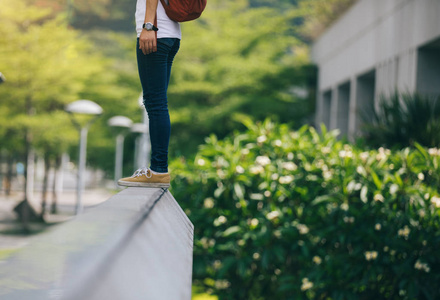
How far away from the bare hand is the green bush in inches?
110

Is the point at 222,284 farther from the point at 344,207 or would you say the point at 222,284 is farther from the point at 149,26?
the point at 149,26

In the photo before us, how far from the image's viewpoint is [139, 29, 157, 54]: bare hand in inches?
116

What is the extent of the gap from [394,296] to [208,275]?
1.80m

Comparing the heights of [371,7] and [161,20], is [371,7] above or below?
above

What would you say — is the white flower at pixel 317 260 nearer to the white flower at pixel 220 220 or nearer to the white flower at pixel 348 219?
the white flower at pixel 348 219

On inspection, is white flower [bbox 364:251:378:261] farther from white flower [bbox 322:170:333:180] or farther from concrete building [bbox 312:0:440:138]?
concrete building [bbox 312:0:440:138]

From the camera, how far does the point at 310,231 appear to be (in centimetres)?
543

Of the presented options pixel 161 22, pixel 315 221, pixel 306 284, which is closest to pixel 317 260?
pixel 306 284

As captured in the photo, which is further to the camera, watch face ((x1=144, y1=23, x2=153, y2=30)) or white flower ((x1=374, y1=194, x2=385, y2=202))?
white flower ((x1=374, y1=194, x2=385, y2=202))

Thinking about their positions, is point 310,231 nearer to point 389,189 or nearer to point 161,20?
point 389,189

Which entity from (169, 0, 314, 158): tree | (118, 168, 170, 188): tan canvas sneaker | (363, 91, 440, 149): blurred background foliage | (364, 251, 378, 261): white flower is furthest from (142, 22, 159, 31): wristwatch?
(169, 0, 314, 158): tree

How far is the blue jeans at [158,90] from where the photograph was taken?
3.08m

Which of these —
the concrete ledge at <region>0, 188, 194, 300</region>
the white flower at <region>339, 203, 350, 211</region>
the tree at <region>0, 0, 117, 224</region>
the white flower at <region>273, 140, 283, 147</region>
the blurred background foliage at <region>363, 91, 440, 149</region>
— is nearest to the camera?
the concrete ledge at <region>0, 188, 194, 300</region>

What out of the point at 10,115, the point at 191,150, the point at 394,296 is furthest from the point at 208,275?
the point at 10,115
